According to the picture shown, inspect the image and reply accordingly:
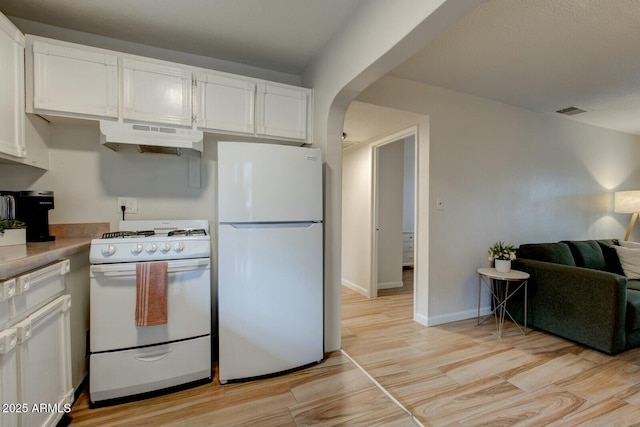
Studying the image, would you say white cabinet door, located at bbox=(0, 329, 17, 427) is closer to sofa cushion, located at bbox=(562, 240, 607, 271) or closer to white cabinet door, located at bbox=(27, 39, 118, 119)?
white cabinet door, located at bbox=(27, 39, 118, 119)

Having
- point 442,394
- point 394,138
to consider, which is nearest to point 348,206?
point 394,138

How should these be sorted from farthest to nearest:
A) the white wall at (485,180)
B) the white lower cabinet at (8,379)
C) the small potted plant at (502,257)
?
1. the white wall at (485,180)
2. the small potted plant at (502,257)
3. the white lower cabinet at (8,379)

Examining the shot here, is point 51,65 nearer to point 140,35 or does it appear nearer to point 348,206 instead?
point 140,35

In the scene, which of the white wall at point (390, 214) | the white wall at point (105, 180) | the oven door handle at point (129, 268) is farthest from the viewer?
the white wall at point (390, 214)

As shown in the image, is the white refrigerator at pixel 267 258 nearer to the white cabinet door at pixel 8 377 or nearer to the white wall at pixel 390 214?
the white cabinet door at pixel 8 377

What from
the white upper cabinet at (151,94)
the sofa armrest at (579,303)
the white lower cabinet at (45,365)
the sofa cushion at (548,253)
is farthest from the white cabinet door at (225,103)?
the sofa cushion at (548,253)

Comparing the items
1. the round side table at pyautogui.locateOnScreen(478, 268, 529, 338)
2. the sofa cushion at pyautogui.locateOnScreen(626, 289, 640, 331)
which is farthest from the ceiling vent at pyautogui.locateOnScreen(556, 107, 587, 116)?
the sofa cushion at pyautogui.locateOnScreen(626, 289, 640, 331)

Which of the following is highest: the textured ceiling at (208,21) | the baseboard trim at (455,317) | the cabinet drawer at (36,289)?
the textured ceiling at (208,21)

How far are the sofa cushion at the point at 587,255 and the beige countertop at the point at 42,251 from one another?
4.60 m

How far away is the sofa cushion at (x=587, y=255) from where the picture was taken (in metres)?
3.22

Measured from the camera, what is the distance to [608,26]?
190 centimetres

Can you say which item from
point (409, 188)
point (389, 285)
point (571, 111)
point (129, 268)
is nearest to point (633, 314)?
point (571, 111)

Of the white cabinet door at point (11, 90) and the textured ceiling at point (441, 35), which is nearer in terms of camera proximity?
the white cabinet door at point (11, 90)

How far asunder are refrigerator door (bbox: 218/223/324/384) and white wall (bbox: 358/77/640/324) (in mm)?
1417
